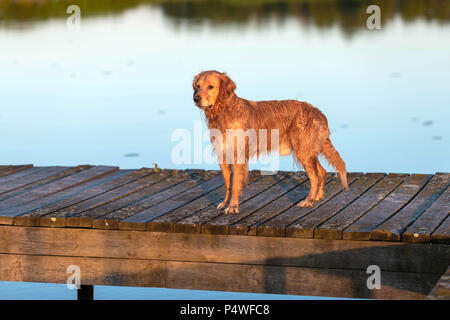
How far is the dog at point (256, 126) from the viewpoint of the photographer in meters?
8.02

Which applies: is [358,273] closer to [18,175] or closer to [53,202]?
[53,202]

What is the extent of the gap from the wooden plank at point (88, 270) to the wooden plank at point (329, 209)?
126 centimetres

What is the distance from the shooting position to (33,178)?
1001cm

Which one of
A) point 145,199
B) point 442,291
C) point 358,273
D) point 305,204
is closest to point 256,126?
point 305,204

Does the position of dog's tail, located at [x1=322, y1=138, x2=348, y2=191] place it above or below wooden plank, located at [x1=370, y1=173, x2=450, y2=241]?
above

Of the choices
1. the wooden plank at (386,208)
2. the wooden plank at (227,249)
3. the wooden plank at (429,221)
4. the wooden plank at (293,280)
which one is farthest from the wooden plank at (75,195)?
the wooden plank at (429,221)

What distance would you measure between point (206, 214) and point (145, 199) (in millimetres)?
927

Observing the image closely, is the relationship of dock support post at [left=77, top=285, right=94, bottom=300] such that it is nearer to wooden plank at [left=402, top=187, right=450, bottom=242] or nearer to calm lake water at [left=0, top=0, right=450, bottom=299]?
calm lake water at [left=0, top=0, right=450, bottom=299]

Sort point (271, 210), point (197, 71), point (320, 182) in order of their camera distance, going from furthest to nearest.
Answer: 1. point (197, 71)
2. point (320, 182)
3. point (271, 210)

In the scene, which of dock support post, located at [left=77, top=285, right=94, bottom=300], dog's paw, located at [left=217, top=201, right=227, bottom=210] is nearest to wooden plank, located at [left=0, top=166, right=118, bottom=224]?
dock support post, located at [left=77, top=285, right=94, bottom=300]

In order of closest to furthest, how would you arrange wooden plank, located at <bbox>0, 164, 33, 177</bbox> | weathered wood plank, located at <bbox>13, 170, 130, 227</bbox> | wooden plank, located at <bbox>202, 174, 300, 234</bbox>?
wooden plank, located at <bbox>202, 174, 300, 234</bbox> → weathered wood plank, located at <bbox>13, 170, 130, 227</bbox> → wooden plank, located at <bbox>0, 164, 33, 177</bbox>

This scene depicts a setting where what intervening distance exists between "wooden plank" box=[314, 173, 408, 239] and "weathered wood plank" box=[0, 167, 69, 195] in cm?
354

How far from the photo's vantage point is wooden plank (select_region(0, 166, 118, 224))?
8391mm
